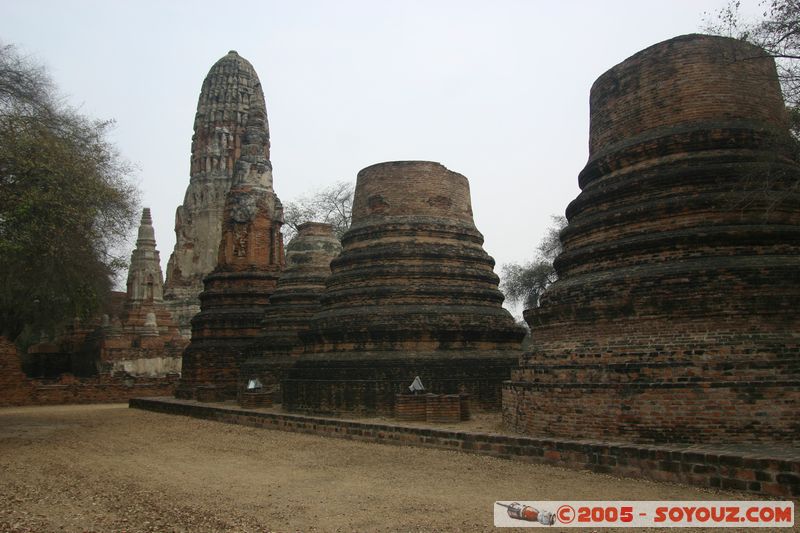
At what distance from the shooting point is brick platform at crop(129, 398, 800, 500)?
6.21m

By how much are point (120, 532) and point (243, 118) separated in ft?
110

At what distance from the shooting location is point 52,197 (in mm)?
11133

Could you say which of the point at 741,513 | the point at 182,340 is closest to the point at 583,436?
the point at 741,513

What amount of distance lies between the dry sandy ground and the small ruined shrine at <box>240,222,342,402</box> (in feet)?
20.3

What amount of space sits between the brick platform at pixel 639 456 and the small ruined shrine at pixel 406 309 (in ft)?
6.85

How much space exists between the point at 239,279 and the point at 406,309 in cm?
813

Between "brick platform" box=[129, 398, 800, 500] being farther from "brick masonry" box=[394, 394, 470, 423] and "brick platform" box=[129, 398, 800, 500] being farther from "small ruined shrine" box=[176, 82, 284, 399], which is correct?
"small ruined shrine" box=[176, 82, 284, 399]

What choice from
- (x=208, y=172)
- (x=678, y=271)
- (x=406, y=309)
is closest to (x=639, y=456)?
(x=678, y=271)

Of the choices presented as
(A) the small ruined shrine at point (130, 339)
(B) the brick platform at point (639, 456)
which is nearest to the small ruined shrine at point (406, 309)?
(B) the brick platform at point (639, 456)

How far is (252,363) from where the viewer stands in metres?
17.8

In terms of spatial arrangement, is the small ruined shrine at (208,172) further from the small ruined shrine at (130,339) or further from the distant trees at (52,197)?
the distant trees at (52,197)

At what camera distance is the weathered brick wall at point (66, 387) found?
2244 cm

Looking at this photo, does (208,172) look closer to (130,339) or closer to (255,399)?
(130,339)

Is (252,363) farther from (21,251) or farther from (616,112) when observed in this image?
(616,112)
